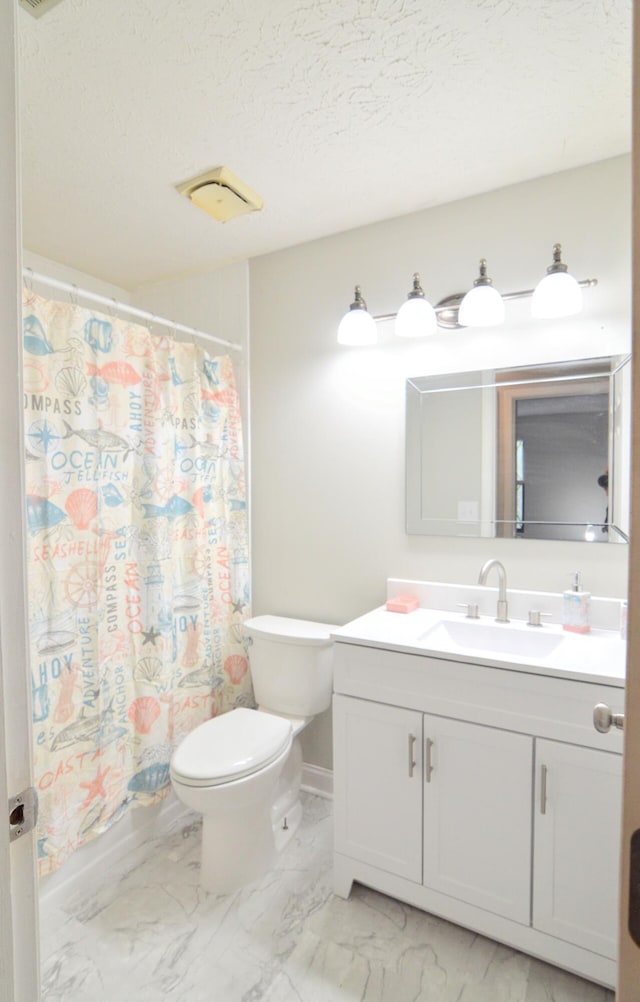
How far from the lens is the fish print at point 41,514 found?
1456mm

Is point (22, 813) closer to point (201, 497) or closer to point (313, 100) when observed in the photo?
point (201, 497)

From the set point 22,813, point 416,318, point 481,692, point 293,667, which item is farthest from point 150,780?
point 416,318

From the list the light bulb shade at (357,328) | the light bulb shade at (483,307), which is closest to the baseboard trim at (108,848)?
the light bulb shade at (357,328)

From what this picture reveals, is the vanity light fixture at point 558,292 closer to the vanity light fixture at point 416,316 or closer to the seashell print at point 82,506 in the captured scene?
the vanity light fixture at point 416,316

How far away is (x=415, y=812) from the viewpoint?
148cm

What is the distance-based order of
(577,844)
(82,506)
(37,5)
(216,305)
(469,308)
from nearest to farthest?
(37,5) → (577,844) → (82,506) → (469,308) → (216,305)

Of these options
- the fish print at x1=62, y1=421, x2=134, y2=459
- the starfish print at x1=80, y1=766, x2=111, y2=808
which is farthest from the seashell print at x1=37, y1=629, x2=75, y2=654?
the fish print at x1=62, y1=421, x2=134, y2=459

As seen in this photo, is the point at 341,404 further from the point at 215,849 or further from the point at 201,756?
the point at 215,849

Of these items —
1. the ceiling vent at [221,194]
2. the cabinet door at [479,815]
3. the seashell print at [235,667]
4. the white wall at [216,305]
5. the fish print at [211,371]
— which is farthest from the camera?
the white wall at [216,305]

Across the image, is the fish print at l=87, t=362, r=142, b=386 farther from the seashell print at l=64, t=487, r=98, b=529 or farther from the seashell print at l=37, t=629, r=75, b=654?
the seashell print at l=37, t=629, r=75, b=654

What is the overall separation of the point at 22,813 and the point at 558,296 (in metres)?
1.82

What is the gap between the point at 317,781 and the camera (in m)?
2.19

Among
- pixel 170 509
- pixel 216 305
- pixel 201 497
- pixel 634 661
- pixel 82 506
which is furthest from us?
pixel 216 305

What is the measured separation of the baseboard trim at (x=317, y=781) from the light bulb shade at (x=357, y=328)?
6.04 feet
